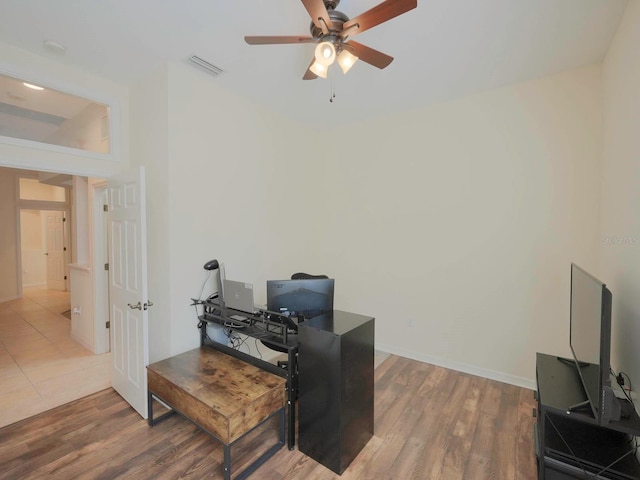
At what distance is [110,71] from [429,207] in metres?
3.60

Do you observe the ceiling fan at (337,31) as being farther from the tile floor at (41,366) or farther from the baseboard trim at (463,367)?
the tile floor at (41,366)

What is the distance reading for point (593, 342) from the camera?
1616 millimetres

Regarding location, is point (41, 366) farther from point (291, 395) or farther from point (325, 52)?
point (325, 52)

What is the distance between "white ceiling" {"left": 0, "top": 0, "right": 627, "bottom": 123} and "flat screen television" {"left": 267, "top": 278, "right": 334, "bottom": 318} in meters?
1.96

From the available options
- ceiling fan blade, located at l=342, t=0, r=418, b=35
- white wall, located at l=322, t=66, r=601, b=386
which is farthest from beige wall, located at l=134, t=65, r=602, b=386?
ceiling fan blade, located at l=342, t=0, r=418, b=35

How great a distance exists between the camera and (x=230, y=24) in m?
2.06

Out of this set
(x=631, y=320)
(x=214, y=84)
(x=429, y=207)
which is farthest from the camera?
(x=429, y=207)

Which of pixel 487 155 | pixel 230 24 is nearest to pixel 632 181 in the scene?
pixel 487 155

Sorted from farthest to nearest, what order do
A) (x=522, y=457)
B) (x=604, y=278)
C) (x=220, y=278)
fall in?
(x=220, y=278)
(x=604, y=278)
(x=522, y=457)

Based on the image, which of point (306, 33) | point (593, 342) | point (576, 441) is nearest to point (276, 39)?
point (306, 33)

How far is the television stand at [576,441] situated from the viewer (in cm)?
145

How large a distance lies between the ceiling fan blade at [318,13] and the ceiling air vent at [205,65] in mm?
1352

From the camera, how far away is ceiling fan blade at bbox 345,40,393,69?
71.0 inches

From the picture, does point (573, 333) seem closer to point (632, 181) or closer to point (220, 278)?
point (632, 181)
